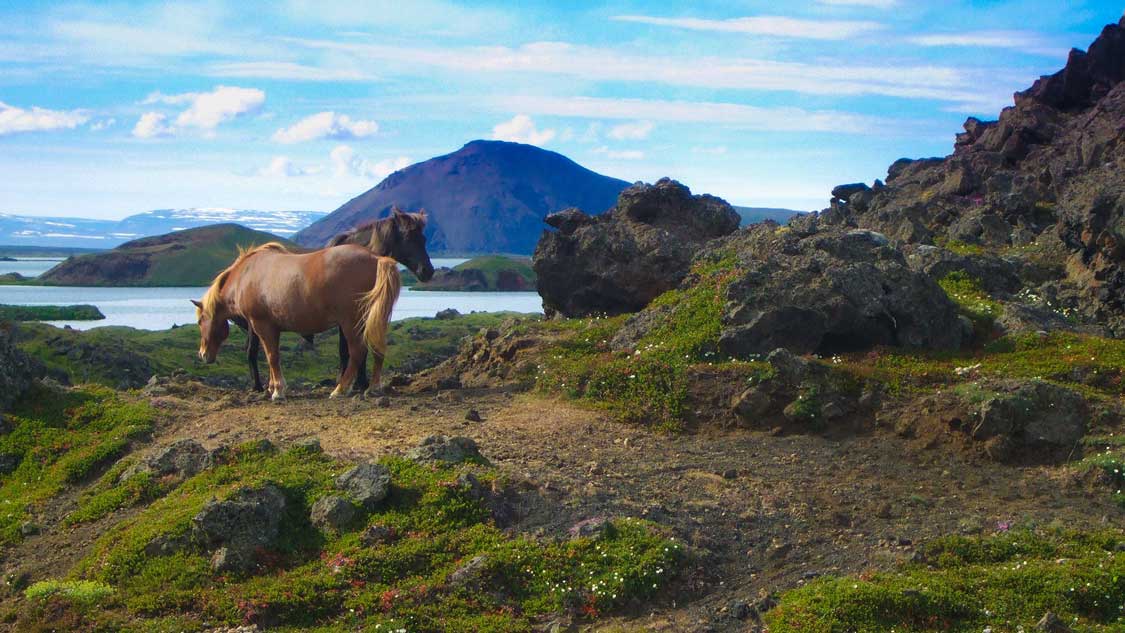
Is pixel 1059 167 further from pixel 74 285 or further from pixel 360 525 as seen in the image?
pixel 74 285

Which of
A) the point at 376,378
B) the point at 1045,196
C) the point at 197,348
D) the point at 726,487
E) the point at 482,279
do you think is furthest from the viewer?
the point at 482,279

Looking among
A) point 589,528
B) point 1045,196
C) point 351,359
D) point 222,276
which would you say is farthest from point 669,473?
point 1045,196

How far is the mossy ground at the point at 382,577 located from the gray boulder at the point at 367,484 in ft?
0.42

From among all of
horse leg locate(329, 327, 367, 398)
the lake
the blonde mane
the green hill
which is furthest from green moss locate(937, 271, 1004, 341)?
the green hill

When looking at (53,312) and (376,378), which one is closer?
(376,378)

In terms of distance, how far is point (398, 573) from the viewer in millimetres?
8797

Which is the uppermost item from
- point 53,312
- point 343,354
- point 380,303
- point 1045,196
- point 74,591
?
point 1045,196

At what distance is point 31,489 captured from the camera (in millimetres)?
12367

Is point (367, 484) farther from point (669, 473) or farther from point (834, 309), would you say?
point (834, 309)

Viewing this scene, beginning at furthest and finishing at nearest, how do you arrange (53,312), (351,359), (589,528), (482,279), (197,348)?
(482,279), (53,312), (197,348), (351,359), (589,528)

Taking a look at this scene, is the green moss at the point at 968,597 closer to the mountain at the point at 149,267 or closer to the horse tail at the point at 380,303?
the horse tail at the point at 380,303

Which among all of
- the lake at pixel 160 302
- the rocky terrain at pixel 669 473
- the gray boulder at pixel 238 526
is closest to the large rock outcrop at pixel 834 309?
the rocky terrain at pixel 669 473

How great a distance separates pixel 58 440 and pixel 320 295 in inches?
159

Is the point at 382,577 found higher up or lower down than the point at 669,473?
lower down
